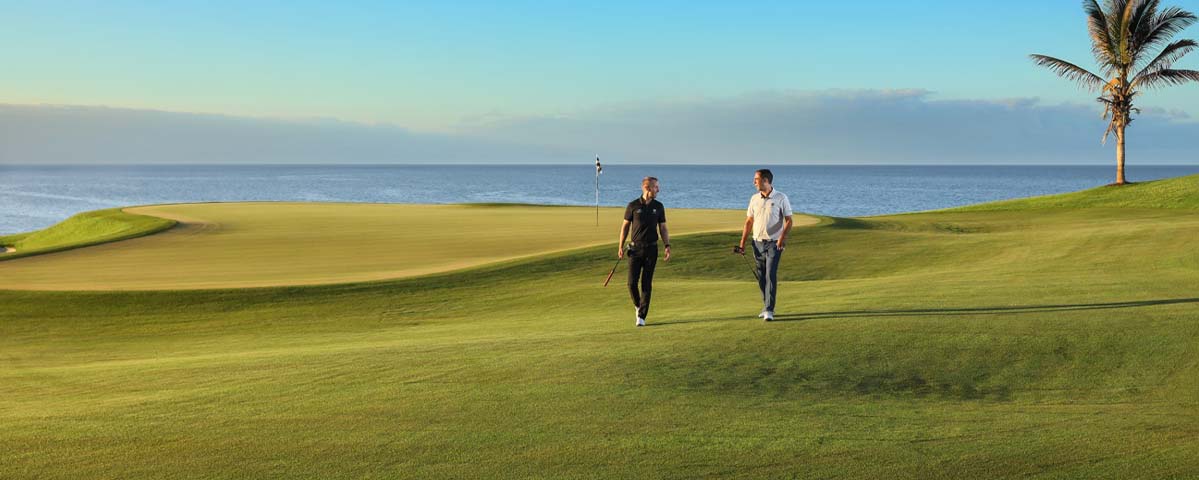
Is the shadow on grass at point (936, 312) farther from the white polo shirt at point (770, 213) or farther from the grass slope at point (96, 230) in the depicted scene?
the grass slope at point (96, 230)

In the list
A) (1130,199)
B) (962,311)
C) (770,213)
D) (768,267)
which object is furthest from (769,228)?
(1130,199)

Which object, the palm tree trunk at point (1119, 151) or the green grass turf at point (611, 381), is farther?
the palm tree trunk at point (1119, 151)

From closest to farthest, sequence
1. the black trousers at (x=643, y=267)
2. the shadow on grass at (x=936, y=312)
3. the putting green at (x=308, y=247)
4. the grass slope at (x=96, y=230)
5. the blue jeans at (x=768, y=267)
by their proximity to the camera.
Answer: the blue jeans at (x=768, y=267) → the shadow on grass at (x=936, y=312) → the black trousers at (x=643, y=267) → the putting green at (x=308, y=247) → the grass slope at (x=96, y=230)

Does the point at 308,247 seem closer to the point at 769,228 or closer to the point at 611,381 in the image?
the point at 769,228

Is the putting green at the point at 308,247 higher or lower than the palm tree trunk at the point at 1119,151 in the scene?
lower

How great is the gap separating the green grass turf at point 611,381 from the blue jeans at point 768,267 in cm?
41

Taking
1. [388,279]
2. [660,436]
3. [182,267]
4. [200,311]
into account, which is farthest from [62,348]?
[660,436]

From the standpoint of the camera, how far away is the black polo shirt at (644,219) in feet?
41.9

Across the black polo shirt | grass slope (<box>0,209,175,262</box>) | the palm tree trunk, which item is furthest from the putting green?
the palm tree trunk

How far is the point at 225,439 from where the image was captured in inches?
289

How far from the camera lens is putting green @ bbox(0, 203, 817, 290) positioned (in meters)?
20.0

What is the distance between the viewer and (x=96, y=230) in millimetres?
36750

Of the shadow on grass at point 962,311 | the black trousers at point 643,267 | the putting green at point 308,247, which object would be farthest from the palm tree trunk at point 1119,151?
the black trousers at point 643,267

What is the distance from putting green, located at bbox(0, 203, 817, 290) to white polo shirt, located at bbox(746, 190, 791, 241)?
9223 millimetres
